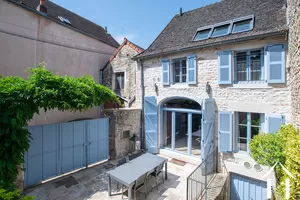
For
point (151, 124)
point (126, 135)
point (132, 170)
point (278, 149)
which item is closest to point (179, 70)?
point (151, 124)

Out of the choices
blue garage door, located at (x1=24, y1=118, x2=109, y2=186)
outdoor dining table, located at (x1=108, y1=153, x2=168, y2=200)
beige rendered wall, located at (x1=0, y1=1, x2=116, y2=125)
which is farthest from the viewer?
beige rendered wall, located at (x1=0, y1=1, x2=116, y2=125)

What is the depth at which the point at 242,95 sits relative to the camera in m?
6.80

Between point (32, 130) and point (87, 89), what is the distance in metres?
2.56

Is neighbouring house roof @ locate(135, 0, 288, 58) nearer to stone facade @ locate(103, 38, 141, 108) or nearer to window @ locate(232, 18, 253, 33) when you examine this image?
window @ locate(232, 18, 253, 33)

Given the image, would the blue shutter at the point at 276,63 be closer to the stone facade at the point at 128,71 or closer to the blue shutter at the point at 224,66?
the blue shutter at the point at 224,66

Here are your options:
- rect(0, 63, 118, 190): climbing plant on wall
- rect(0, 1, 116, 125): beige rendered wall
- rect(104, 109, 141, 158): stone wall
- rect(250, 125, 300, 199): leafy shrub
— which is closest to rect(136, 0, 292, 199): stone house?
rect(104, 109, 141, 158): stone wall

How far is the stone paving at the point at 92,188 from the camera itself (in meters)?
5.59

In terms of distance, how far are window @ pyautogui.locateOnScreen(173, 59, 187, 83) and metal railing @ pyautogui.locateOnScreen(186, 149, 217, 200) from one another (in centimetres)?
390

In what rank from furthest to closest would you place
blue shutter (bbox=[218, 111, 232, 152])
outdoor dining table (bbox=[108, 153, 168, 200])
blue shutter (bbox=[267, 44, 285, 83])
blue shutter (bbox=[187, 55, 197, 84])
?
blue shutter (bbox=[187, 55, 197, 84]) < blue shutter (bbox=[218, 111, 232, 152]) < blue shutter (bbox=[267, 44, 285, 83]) < outdoor dining table (bbox=[108, 153, 168, 200])

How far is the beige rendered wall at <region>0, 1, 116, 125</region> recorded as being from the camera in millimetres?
8172

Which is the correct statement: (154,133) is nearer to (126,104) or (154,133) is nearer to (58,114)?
(126,104)

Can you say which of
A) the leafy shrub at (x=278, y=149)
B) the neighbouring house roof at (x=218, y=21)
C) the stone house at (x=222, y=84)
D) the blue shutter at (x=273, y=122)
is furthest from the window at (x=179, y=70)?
the leafy shrub at (x=278, y=149)

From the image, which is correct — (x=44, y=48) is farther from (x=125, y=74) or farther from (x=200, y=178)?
(x=200, y=178)

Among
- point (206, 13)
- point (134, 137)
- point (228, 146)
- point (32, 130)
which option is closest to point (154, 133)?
point (134, 137)
